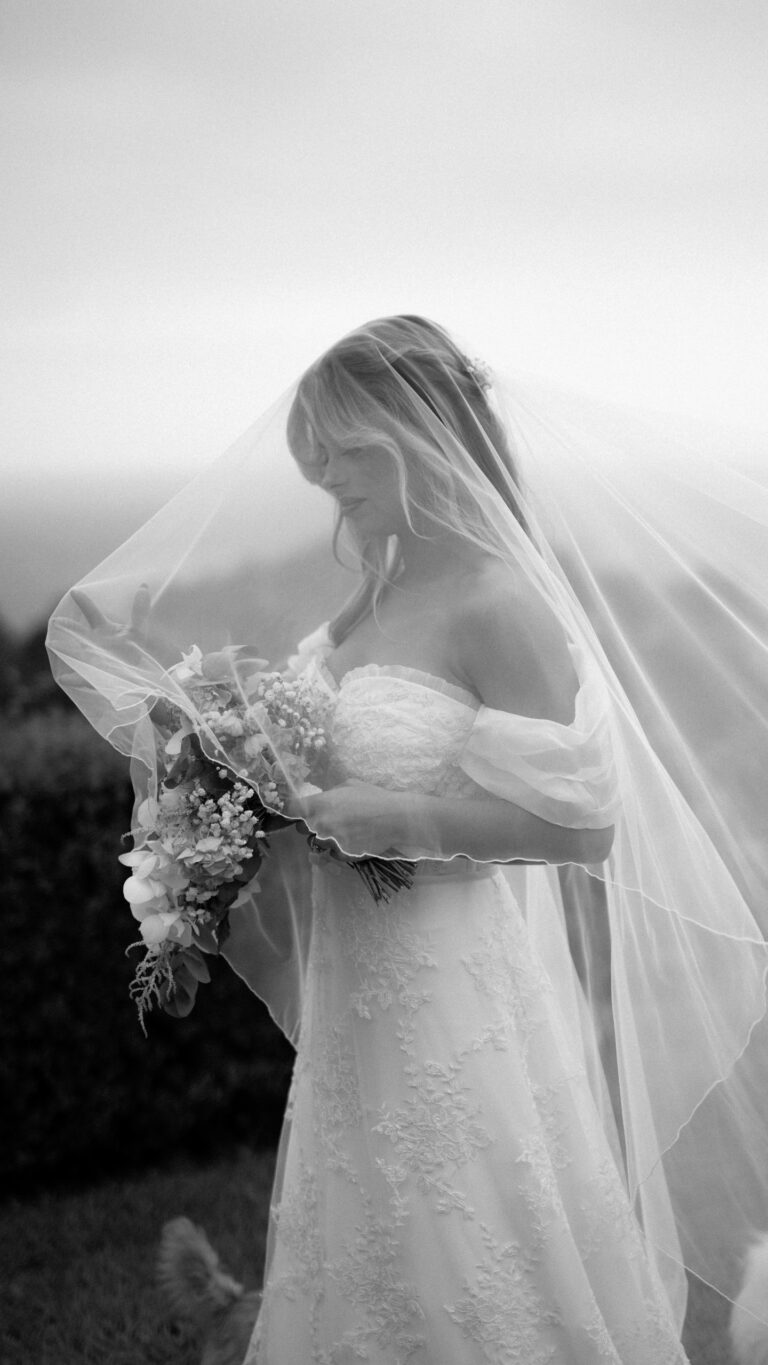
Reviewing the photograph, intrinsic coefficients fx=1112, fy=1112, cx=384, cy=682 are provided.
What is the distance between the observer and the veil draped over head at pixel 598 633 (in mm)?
2082

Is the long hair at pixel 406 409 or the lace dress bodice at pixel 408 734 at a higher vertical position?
the long hair at pixel 406 409

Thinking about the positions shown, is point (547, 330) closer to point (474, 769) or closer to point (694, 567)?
point (694, 567)

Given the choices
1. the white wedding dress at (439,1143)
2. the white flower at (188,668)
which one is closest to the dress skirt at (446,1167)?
the white wedding dress at (439,1143)

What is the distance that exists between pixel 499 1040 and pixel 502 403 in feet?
4.10

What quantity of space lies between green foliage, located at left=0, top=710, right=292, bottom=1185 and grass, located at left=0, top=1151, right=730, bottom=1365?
0.62ft

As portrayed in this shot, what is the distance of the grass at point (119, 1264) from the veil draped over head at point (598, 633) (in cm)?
123

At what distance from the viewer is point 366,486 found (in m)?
2.13

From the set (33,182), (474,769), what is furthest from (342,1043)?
(33,182)

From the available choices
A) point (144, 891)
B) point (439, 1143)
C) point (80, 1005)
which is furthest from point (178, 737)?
point (80, 1005)

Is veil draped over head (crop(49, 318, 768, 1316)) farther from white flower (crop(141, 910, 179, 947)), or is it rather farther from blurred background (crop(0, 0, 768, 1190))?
blurred background (crop(0, 0, 768, 1190))

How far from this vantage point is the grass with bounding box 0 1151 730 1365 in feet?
10.4

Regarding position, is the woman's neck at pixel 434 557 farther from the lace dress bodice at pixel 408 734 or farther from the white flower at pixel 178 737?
the white flower at pixel 178 737

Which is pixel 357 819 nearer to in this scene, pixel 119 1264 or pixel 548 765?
pixel 548 765

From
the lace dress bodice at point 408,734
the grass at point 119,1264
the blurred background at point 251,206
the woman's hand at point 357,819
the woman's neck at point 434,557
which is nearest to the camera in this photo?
the woman's hand at point 357,819
